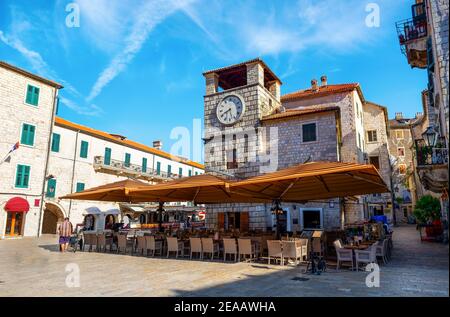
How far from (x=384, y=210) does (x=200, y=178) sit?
32.2 metres

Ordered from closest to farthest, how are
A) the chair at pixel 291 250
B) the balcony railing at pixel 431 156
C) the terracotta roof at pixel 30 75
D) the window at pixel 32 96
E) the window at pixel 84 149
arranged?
the chair at pixel 291 250, the balcony railing at pixel 431 156, the terracotta roof at pixel 30 75, the window at pixel 32 96, the window at pixel 84 149

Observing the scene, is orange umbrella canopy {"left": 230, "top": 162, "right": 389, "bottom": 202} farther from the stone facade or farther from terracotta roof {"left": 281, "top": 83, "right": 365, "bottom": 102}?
the stone facade

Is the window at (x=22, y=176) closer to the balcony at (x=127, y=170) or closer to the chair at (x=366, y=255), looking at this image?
the balcony at (x=127, y=170)

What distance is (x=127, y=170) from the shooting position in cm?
3122

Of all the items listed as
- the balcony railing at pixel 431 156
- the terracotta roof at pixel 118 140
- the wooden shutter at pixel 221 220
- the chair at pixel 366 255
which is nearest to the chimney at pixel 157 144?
A: the terracotta roof at pixel 118 140

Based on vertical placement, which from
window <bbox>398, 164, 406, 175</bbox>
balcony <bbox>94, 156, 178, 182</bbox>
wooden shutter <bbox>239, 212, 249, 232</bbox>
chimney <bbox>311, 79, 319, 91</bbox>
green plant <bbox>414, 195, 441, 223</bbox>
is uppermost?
chimney <bbox>311, 79, 319, 91</bbox>

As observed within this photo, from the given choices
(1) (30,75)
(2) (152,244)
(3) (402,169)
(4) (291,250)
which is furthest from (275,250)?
(3) (402,169)

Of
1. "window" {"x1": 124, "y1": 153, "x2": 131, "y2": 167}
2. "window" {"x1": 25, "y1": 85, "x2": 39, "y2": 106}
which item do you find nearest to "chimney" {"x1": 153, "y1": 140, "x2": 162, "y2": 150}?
"window" {"x1": 124, "y1": 153, "x2": 131, "y2": 167}

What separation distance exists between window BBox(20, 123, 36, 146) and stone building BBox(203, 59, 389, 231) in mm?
12881

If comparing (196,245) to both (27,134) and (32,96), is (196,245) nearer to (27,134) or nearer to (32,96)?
(27,134)

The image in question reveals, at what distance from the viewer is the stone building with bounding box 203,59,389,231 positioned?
17.6m

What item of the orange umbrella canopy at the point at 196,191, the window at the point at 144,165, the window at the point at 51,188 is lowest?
the orange umbrella canopy at the point at 196,191

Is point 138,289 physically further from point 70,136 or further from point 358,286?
point 70,136

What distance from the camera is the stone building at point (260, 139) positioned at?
57.7 feet
